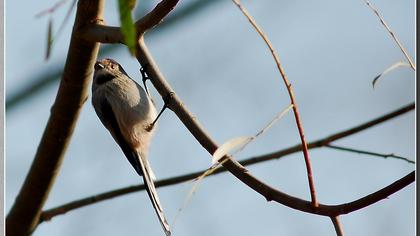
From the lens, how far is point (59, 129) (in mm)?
2037

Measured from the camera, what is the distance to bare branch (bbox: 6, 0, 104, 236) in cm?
185

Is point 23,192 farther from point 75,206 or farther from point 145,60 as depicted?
point 145,60

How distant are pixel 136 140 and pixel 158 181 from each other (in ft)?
1.00

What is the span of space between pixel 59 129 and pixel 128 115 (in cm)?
47

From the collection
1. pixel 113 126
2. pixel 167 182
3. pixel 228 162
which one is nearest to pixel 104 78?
→ pixel 113 126

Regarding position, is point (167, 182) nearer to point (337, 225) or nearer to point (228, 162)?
point (228, 162)

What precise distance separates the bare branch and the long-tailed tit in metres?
0.33

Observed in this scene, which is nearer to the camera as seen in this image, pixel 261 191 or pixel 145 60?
pixel 261 191

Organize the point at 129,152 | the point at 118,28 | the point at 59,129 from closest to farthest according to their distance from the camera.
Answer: the point at 118,28
the point at 59,129
the point at 129,152

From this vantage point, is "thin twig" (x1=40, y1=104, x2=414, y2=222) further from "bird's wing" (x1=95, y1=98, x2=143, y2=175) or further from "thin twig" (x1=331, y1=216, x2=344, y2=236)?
"thin twig" (x1=331, y1=216, x2=344, y2=236)

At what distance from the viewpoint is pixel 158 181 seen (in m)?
2.21

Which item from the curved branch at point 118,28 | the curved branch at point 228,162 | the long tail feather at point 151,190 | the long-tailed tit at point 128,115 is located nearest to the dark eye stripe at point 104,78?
the long-tailed tit at point 128,115

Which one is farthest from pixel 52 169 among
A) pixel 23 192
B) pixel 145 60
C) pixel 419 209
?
pixel 419 209

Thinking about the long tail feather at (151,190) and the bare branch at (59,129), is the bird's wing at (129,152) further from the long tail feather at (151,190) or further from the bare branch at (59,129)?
the bare branch at (59,129)
